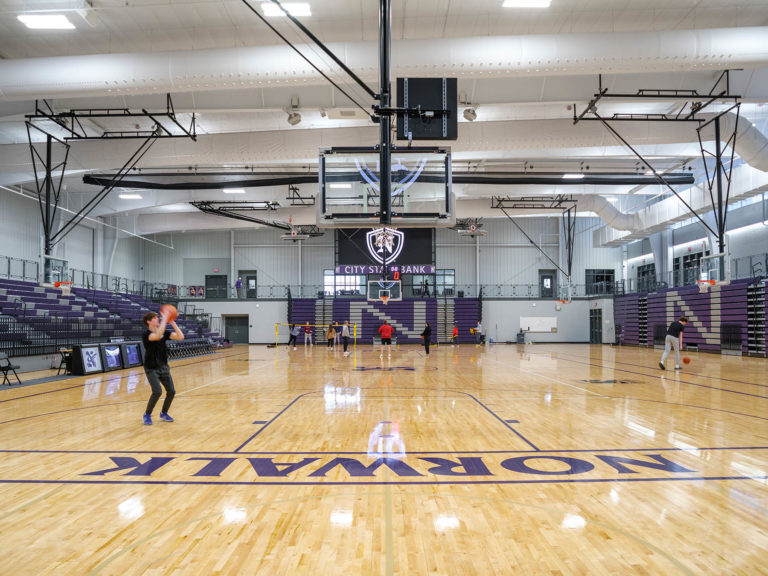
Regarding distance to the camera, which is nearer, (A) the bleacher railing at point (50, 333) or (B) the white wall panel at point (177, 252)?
(A) the bleacher railing at point (50, 333)

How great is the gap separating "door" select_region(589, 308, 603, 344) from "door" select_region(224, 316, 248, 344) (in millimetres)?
23233

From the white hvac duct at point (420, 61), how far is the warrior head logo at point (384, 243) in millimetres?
12526

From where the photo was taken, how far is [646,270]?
103 feet

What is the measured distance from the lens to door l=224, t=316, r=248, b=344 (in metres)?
34.2

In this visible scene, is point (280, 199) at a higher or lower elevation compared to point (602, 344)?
higher


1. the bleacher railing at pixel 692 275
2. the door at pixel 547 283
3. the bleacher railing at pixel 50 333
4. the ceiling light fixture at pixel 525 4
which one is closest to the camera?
the ceiling light fixture at pixel 525 4

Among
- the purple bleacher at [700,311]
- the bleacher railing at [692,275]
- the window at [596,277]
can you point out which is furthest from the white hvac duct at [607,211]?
the window at [596,277]

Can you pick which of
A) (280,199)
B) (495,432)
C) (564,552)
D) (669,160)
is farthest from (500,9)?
(280,199)

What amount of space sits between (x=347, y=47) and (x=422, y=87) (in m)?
3.71

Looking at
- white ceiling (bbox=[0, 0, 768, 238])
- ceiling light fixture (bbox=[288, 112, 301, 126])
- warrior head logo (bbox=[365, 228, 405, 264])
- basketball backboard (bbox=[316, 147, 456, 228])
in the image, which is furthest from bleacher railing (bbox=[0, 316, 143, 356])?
warrior head logo (bbox=[365, 228, 405, 264])

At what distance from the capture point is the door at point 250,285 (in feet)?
115

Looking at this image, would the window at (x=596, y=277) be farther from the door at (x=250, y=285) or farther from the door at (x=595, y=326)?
the door at (x=250, y=285)

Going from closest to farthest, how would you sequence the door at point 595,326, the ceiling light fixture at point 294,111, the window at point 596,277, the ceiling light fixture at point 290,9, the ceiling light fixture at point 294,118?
the ceiling light fixture at point 290,9
the ceiling light fixture at point 294,111
the ceiling light fixture at point 294,118
the door at point 595,326
the window at point 596,277

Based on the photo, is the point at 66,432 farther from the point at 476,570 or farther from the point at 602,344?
the point at 602,344
